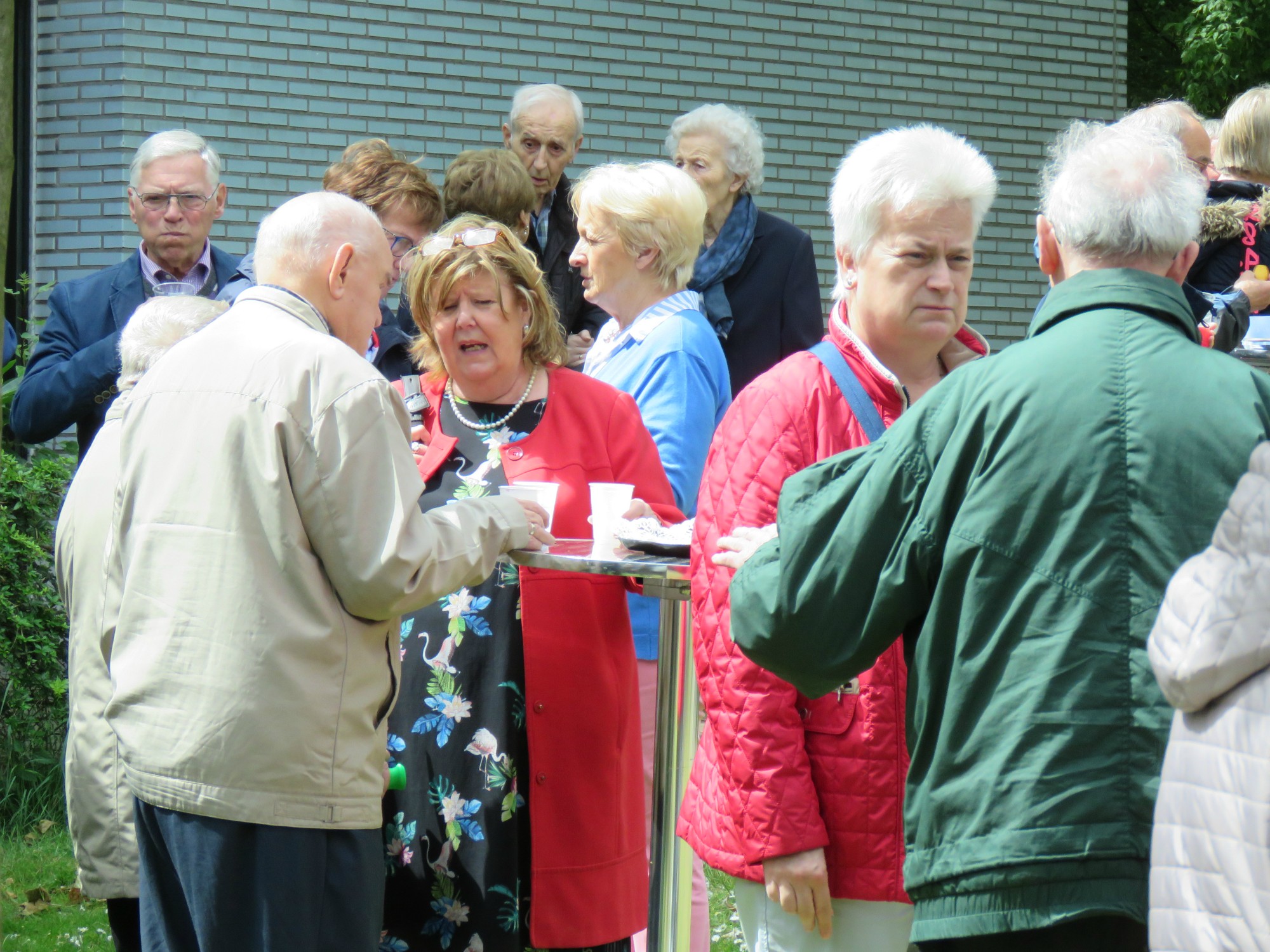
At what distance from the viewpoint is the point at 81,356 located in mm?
4758

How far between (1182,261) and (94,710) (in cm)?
254

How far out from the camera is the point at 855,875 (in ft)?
8.00

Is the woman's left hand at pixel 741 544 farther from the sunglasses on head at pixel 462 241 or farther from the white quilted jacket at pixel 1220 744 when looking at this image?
the sunglasses on head at pixel 462 241

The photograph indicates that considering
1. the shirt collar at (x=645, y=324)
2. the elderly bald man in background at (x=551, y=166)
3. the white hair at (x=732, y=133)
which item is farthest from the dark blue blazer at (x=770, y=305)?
the shirt collar at (x=645, y=324)

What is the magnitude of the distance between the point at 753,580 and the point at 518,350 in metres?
1.66

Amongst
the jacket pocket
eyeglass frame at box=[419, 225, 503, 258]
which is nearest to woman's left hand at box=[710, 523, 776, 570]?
the jacket pocket

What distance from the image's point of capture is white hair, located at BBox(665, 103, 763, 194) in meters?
5.72

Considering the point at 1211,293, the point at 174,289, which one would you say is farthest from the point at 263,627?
the point at 1211,293

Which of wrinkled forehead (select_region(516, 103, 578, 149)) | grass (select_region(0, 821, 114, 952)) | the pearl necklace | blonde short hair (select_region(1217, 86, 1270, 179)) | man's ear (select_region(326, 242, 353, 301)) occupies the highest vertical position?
wrinkled forehead (select_region(516, 103, 578, 149))

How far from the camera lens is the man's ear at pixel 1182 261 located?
206 cm

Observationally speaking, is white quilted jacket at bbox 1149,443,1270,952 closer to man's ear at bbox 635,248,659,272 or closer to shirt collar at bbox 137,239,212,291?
man's ear at bbox 635,248,659,272

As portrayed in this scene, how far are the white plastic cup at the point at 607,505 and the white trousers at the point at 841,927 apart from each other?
1.00 meters

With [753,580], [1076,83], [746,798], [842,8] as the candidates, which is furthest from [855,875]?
[1076,83]

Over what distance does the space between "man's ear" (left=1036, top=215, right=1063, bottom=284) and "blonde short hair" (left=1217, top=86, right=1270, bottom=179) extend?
3.11 meters
